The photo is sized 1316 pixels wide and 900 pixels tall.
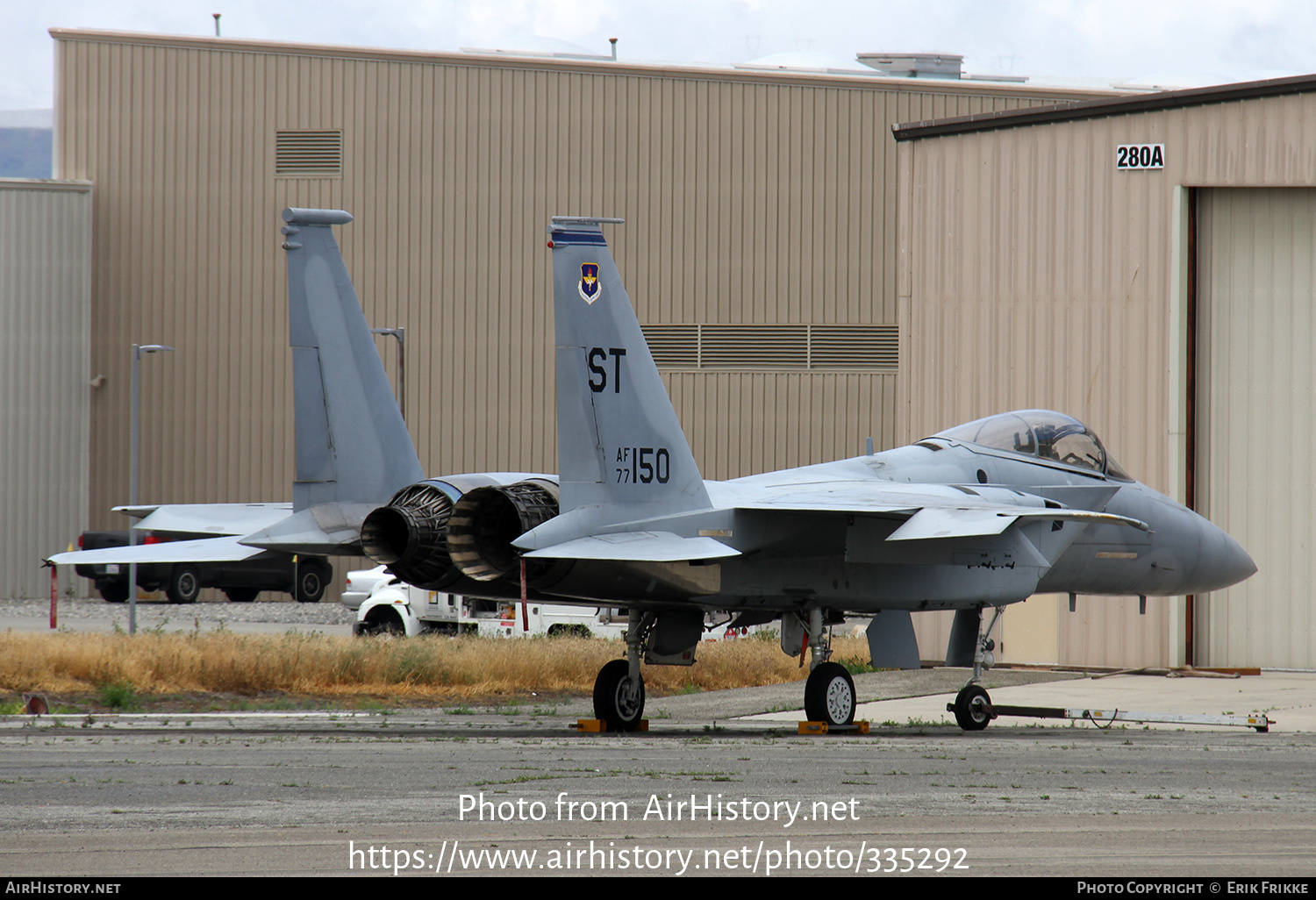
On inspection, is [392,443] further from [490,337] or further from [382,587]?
[490,337]

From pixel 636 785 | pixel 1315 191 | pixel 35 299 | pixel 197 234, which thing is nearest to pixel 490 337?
pixel 197 234

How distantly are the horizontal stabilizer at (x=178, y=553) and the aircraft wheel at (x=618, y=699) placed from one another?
3.44 m

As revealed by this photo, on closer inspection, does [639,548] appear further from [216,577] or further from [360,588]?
[216,577]

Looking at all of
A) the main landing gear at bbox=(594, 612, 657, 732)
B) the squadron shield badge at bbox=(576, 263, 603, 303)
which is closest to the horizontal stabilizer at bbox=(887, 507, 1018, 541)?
the main landing gear at bbox=(594, 612, 657, 732)

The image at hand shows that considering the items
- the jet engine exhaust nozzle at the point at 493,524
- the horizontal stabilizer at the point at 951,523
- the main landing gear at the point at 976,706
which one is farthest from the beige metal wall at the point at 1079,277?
the jet engine exhaust nozzle at the point at 493,524

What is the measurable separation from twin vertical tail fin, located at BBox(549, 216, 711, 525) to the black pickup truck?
29279 millimetres

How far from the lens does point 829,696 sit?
13469 mm

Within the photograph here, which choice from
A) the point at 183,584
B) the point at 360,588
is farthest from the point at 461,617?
the point at 183,584

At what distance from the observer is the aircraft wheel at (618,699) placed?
1381cm

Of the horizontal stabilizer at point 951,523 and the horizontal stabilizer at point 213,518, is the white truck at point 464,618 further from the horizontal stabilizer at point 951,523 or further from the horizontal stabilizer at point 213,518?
the horizontal stabilizer at point 951,523

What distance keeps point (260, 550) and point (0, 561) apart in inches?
1283

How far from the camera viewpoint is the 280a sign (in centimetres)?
2277

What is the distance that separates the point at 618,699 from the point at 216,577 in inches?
1163

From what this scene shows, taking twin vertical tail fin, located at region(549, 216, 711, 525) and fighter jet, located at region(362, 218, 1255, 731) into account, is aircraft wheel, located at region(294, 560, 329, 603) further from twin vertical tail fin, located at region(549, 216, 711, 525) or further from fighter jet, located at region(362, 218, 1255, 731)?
twin vertical tail fin, located at region(549, 216, 711, 525)
